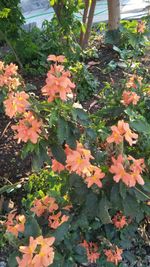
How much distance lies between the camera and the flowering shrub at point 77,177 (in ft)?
5.09

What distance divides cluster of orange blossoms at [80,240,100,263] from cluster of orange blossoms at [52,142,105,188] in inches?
17.8

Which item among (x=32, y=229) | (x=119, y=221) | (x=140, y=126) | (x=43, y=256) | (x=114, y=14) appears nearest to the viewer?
(x=43, y=256)

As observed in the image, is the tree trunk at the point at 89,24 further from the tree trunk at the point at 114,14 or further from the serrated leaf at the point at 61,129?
the serrated leaf at the point at 61,129

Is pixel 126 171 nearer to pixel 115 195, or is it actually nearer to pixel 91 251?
pixel 115 195

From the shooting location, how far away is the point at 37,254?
1.36 m

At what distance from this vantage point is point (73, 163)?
5.18 feet

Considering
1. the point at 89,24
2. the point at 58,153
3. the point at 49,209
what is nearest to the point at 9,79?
→ the point at 58,153

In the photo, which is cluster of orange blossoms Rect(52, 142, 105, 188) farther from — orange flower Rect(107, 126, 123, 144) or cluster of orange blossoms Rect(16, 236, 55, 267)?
cluster of orange blossoms Rect(16, 236, 55, 267)

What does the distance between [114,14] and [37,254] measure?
3.44m

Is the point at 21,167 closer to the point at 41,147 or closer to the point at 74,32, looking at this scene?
the point at 41,147

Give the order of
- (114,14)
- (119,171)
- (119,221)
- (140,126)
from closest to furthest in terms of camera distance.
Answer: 1. (119,171)
2. (140,126)
3. (119,221)
4. (114,14)

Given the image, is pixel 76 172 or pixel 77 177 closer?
pixel 76 172

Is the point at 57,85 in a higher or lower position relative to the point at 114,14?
lower

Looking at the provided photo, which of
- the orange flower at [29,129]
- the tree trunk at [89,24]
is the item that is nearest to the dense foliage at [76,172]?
the orange flower at [29,129]
